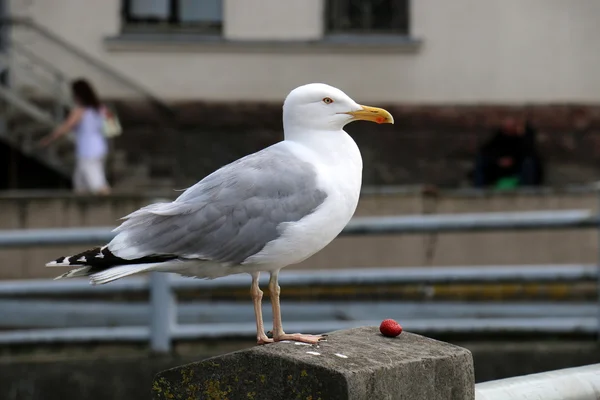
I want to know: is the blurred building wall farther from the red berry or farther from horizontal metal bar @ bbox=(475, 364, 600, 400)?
horizontal metal bar @ bbox=(475, 364, 600, 400)

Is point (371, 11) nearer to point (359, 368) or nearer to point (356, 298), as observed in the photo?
point (356, 298)

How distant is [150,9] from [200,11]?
2.50ft

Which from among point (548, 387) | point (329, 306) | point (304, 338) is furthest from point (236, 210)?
point (329, 306)

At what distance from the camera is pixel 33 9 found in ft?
65.7

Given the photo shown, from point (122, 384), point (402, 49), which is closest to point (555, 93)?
point (402, 49)

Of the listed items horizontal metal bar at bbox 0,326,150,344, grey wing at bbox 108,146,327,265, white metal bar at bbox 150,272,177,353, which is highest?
grey wing at bbox 108,146,327,265

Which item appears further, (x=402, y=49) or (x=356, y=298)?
(x=402, y=49)

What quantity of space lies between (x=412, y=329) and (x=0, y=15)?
12714 mm

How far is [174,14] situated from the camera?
2062cm

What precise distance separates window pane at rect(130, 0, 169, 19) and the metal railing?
38.2 ft

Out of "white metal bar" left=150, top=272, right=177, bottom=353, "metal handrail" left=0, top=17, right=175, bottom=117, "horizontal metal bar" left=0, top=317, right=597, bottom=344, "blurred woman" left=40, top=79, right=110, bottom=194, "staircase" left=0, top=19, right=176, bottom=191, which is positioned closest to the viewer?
"white metal bar" left=150, top=272, right=177, bottom=353

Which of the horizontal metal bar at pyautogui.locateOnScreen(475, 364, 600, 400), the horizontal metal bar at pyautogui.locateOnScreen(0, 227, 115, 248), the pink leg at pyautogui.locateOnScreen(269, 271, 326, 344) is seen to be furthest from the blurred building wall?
the horizontal metal bar at pyautogui.locateOnScreen(475, 364, 600, 400)

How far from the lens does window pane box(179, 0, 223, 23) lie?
2058cm

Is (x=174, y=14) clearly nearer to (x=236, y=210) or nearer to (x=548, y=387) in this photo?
(x=236, y=210)
